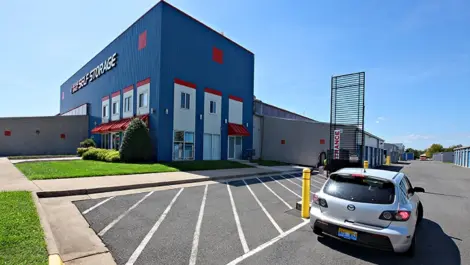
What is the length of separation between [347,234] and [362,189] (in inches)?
34.3

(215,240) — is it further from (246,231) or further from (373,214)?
(373,214)

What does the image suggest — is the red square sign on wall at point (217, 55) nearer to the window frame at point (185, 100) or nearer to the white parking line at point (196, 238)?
the window frame at point (185, 100)

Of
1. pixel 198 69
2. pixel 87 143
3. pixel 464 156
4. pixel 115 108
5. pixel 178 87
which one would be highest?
pixel 198 69

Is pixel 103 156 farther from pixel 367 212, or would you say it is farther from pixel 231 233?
pixel 367 212

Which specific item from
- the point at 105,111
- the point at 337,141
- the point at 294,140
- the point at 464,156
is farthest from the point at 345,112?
the point at 464,156

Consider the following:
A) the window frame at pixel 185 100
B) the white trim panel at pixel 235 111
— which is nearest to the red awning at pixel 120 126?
the window frame at pixel 185 100

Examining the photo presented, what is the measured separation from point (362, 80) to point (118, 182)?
46.4ft

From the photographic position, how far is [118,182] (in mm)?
10516

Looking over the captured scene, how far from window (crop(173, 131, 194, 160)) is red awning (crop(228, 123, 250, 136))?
4.20 metres

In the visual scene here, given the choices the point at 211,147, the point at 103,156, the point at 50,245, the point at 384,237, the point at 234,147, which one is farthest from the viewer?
the point at 234,147

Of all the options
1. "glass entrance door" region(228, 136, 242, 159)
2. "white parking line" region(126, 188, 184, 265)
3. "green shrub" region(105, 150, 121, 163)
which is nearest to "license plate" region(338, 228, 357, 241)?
"white parking line" region(126, 188, 184, 265)

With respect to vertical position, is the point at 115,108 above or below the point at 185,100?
below

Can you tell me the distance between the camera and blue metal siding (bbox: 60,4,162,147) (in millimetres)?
20766

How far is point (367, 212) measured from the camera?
4578mm
